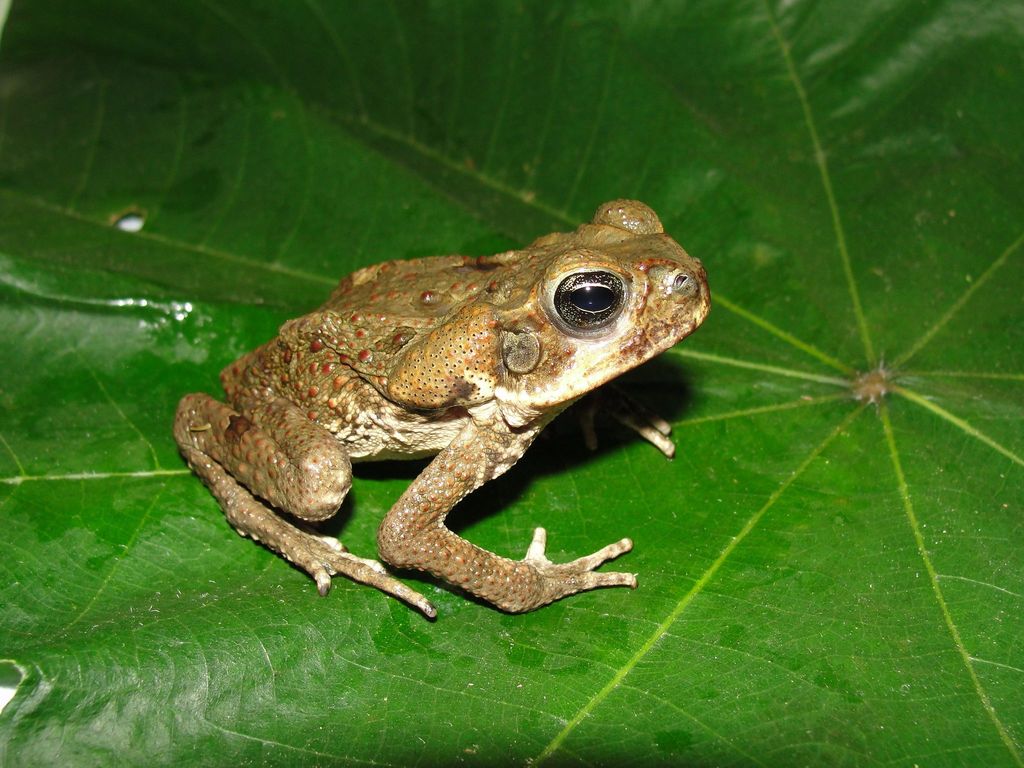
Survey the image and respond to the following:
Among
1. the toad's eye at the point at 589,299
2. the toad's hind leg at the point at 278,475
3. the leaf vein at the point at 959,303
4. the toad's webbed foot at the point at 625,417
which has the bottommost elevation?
the toad's hind leg at the point at 278,475

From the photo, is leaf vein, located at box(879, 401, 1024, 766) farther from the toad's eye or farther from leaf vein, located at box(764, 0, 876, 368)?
the toad's eye

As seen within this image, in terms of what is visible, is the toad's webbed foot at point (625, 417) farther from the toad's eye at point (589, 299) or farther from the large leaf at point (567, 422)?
the toad's eye at point (589, 299)

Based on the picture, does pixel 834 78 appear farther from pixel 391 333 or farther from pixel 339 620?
pixel 339 620

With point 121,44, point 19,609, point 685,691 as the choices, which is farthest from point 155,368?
point 685,691

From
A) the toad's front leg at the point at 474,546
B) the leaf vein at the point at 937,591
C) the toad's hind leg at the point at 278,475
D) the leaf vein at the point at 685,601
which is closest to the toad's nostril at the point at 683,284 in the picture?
the toad's front leg at the point at 474,546

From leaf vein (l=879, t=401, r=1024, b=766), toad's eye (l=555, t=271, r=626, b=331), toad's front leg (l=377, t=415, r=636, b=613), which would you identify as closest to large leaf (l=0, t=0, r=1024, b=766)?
leaf vein (l=879, t=401, r=1024, b=766)

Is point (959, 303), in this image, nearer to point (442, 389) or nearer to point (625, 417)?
point (625, 417)
